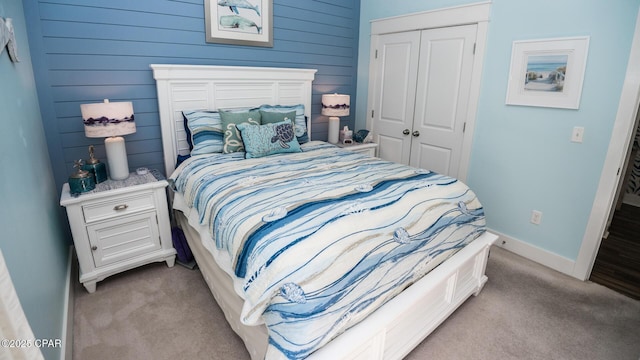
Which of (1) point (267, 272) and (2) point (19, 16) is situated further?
(2) point (19, 16)

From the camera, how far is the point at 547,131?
2680 mm

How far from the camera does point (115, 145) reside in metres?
2.44

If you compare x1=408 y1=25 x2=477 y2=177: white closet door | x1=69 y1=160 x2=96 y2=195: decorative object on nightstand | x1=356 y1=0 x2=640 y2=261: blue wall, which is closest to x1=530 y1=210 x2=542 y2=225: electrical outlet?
x1=356 y1=0 x2=640 y2=261: blue wall

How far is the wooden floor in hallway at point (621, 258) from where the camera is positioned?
254 cm

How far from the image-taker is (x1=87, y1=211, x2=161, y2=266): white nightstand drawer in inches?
90.7

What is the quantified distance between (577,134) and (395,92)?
6.05ft

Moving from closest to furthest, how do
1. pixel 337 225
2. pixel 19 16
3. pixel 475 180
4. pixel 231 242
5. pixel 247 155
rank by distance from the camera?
pixel 337 225 < pixel 231 242 < pixel 19 16 < pixel 247 155 < pixel 475 180

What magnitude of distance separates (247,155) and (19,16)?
1.69m

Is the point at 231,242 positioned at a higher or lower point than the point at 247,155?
lower

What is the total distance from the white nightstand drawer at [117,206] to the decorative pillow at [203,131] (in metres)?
0.56

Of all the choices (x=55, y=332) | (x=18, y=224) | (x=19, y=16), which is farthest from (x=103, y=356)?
(x=19, y=16)

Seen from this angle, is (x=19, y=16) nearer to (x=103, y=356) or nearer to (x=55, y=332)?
(x=55, y=332)

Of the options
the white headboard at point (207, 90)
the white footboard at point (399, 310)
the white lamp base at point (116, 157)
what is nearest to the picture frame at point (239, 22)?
the white headboard at point (207, 90)

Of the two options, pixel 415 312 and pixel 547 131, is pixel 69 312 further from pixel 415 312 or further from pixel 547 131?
pixel 547 131
